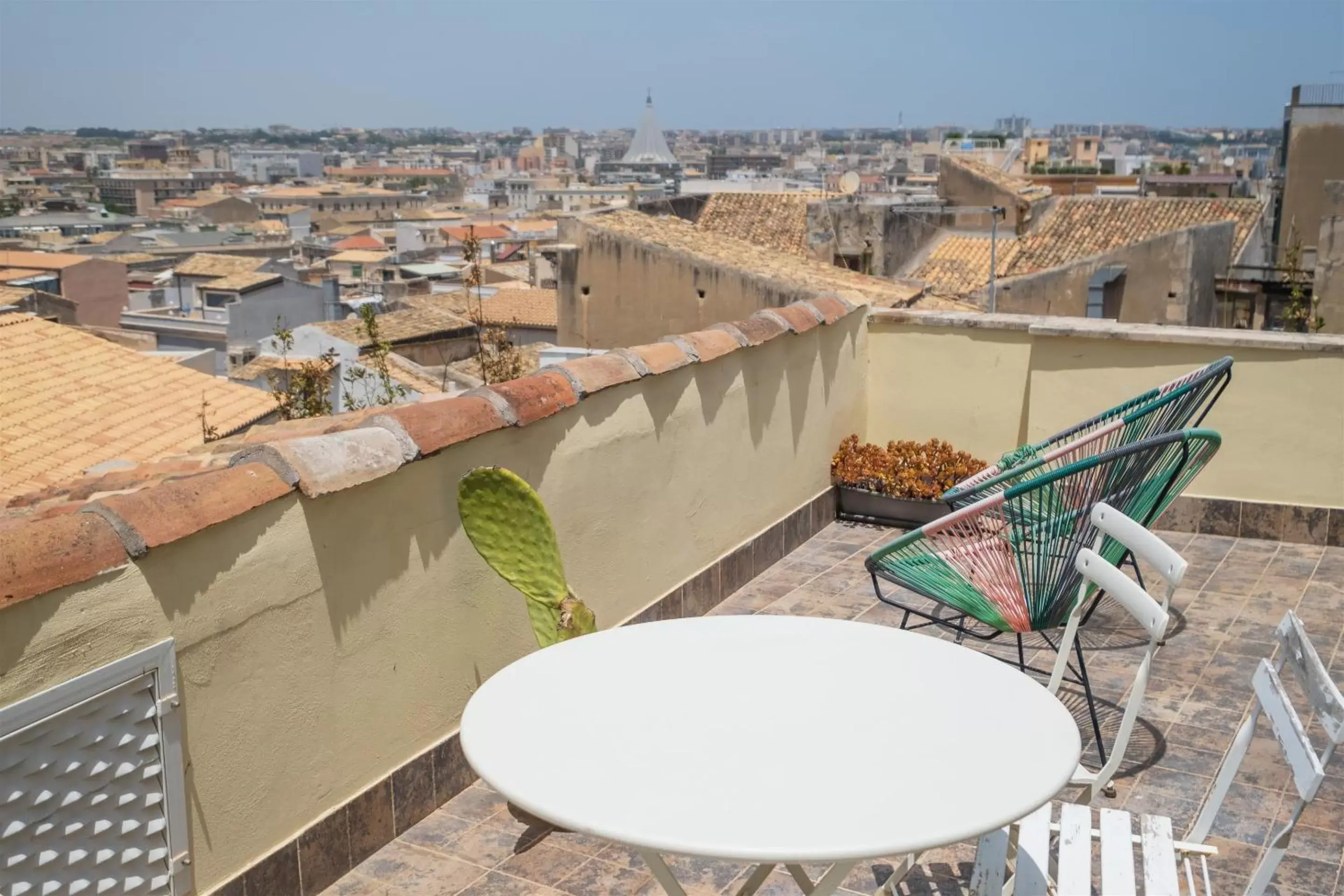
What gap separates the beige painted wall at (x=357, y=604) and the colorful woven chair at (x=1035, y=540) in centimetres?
112

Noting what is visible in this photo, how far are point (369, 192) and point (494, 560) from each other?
111 m

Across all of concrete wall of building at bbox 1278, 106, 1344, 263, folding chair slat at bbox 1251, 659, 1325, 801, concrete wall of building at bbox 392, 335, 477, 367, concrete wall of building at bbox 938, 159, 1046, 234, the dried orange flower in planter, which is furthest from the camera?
concrete wall of building at bbox 392, 335, 477, 367

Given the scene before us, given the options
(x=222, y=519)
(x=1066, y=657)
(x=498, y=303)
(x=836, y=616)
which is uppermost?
(x=222, y=519)

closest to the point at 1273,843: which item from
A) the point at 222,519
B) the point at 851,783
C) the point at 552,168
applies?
the point at 851,783

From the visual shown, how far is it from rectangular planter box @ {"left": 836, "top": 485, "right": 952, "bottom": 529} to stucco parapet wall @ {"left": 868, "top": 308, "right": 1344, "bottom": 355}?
98 centimetres

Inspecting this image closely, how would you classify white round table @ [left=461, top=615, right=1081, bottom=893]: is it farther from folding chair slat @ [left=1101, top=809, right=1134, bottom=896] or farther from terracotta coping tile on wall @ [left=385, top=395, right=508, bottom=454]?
terracotta coping tile on wall @ [left=385, top=395, right=508, bottom=454]

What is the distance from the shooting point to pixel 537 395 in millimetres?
4168

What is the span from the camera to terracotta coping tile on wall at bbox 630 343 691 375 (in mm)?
4879

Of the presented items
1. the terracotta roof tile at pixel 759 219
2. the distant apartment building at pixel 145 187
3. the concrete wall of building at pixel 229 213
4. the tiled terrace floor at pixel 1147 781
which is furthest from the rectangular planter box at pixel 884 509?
the distant apartment building at pixel 145 187

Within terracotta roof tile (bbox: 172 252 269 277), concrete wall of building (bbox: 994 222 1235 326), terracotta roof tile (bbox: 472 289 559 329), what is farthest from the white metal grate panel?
terracotta roof tile (bbox: 172 252 269 277)

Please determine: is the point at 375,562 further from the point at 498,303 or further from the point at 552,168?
the point at 552,168

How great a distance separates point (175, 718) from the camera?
9.36 ft

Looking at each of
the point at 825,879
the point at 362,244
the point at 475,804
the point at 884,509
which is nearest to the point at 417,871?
the point at 475,804

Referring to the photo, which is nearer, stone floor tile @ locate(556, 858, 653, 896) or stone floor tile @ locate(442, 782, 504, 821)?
stone floor tile @ locate(556, 858, 653, 896)
